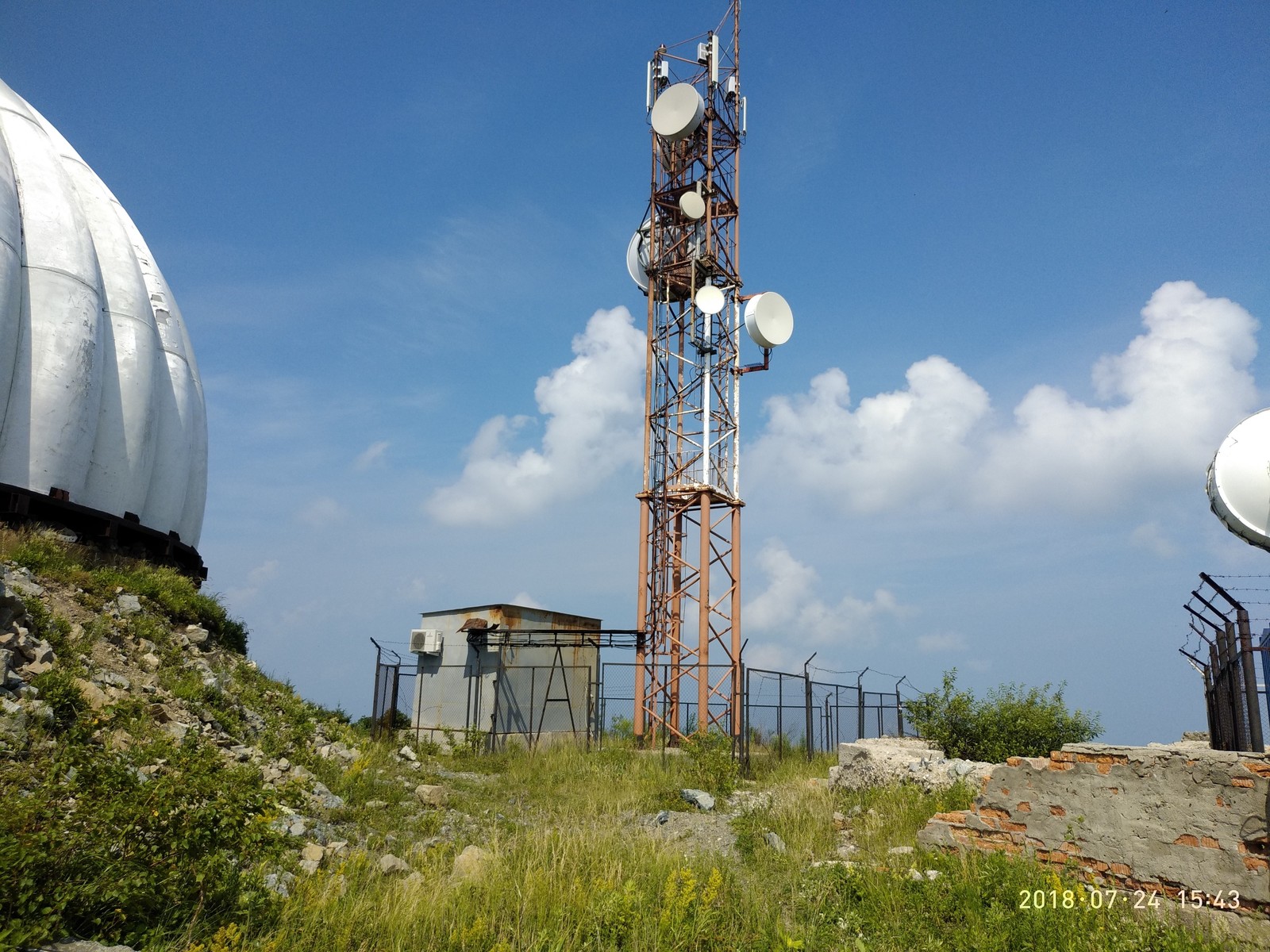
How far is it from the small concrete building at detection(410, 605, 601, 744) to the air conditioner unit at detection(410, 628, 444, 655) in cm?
2

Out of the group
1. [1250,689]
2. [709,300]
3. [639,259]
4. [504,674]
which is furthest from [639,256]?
[1250,689]

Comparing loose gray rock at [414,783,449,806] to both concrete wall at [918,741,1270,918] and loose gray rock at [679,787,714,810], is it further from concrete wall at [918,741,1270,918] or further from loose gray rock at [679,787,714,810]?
concrete wall at [918,741,1270,918]

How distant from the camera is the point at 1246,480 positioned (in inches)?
429

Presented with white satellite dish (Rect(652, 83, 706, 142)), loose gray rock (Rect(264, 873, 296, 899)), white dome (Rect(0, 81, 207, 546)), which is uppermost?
white satellite dish (Rect(652, 83, 706, 142))

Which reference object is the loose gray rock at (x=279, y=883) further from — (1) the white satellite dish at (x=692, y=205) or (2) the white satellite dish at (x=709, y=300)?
(1) the white satellite dish at (x=692, y=205)

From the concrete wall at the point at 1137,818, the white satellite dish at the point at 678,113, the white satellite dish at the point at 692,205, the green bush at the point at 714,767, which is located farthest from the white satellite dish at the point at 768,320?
the concrete wall at the point at 1137,818

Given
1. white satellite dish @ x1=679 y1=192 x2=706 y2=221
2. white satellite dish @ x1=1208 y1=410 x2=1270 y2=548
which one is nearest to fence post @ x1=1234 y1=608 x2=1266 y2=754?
white satellite dish @ x1=1208 y1=410 x2=1270 y2=548

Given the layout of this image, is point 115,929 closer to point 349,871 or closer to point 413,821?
point 349,871

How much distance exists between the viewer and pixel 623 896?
21.9 ft

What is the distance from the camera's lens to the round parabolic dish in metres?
25.6

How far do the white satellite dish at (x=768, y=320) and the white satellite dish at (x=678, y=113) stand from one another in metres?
5.21

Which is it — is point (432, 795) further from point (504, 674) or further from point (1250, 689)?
point (1250, 689)

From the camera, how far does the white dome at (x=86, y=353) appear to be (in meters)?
14.7

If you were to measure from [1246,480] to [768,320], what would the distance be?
46.0 feet
